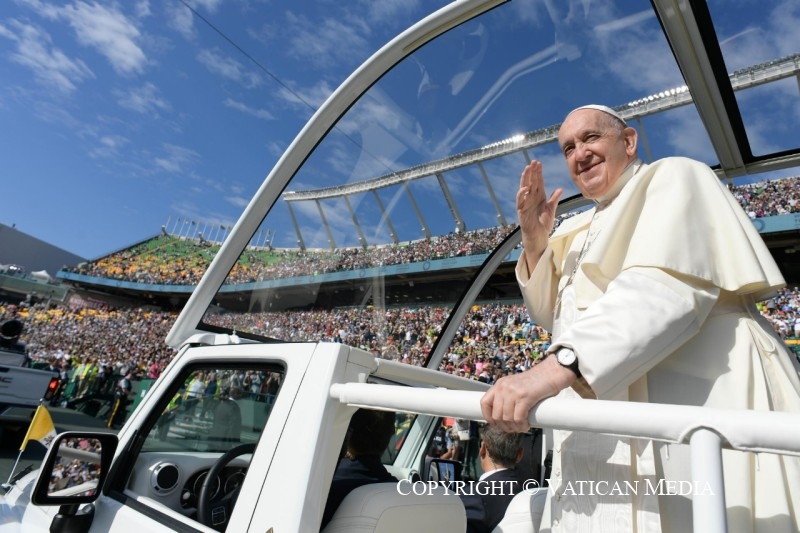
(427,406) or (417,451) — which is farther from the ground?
(427,406)

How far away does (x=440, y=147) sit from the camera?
306 centimetres

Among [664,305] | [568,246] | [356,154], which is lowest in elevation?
[664,305]

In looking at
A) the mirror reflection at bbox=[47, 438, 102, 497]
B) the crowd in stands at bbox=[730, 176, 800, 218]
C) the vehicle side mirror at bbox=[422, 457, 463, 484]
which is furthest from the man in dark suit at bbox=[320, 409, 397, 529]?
the crowd in stands at bbox=[730, 176, 800, 218]

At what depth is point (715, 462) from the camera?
658 millimetres

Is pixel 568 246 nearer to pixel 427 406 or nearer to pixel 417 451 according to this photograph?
pixel 427 406

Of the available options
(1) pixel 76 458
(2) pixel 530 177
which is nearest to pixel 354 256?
(2) pixel 530 177

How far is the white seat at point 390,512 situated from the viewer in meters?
1.27

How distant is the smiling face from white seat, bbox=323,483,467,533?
3.61 feet

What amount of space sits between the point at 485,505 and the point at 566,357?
1.48m

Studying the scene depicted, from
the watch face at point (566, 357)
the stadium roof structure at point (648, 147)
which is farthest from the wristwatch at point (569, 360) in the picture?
the stadium roof structure at point (648, 147)

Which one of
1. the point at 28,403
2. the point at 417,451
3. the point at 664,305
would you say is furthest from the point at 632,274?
the point at 28,403

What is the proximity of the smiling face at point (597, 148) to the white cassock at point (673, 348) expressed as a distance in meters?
0.24

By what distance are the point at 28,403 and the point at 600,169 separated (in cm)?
1181

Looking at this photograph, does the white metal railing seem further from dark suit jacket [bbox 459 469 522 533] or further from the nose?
dark suit jacket [bbox 459 469 522 533]
